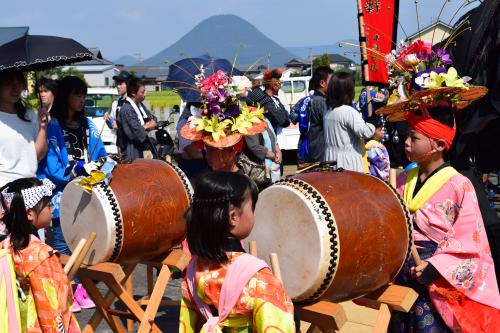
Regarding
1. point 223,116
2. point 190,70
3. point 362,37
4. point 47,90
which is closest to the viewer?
point 223,116

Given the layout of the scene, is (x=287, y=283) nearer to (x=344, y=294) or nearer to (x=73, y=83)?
(x=344, y=294)

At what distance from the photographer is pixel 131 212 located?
12.7ft

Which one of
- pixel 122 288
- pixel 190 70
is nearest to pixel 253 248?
pixel 122 288

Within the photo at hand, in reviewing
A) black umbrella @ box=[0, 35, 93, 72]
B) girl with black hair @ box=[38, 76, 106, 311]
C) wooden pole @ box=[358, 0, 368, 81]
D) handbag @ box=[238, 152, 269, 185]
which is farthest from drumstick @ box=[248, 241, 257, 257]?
wooden pole @ box=[358, 0, 368, 81]

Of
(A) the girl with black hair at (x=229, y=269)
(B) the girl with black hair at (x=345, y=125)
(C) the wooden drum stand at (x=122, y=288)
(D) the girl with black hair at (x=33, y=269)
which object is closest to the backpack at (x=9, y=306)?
(D) the girl with black hair at (x=33, y=269)

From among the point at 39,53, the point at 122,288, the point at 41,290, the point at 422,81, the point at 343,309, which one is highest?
the point at 39,53

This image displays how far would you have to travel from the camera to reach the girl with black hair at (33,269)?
3236 mm

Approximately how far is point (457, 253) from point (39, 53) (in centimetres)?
241

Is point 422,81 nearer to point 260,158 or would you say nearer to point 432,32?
point 432,32

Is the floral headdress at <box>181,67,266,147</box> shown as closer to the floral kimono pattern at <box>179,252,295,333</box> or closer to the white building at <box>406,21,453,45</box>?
the white building at <box>406,21,453,45</box>

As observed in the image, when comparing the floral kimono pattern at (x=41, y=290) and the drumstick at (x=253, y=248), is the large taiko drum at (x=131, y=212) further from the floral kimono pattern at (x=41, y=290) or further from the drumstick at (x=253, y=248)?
the drumstick at (x=253, y=248)

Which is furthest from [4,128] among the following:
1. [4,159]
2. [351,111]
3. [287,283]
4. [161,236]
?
[351,111]

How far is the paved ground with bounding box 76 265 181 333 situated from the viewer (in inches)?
194

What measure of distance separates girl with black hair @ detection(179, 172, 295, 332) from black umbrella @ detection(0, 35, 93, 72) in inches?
75.9
